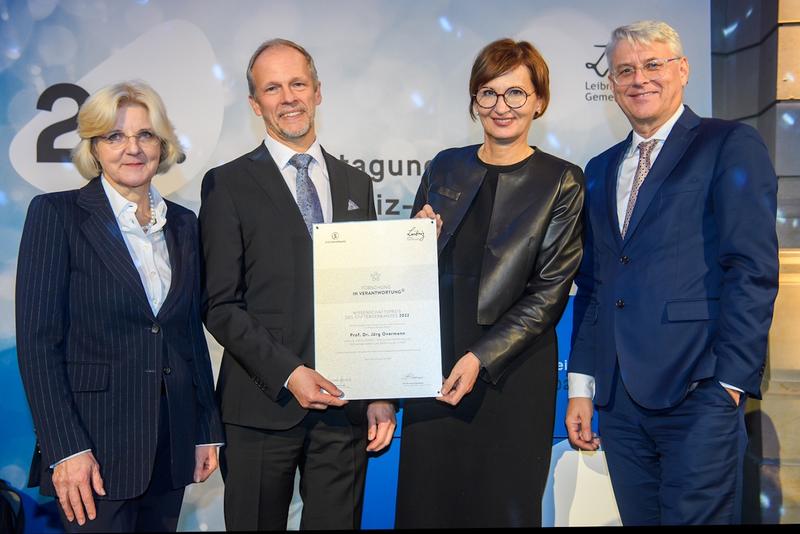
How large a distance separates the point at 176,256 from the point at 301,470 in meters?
0.85

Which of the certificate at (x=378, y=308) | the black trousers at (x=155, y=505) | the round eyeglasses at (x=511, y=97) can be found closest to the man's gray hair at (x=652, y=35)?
the round eyeglasses at (x=511, y=97)

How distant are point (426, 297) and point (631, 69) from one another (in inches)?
42.6

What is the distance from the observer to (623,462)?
2.48 metres

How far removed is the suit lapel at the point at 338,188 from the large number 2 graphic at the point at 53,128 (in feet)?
5.32

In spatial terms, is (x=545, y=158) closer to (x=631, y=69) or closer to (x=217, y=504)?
(x=631, y=69)

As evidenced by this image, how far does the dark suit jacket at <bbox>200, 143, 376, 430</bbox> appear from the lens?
93.9 inches

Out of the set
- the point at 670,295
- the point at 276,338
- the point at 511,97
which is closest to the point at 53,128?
the point at 276,338

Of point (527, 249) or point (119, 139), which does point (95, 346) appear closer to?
point (119, 139)

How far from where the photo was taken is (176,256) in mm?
2350

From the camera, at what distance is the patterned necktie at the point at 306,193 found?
8.38ft

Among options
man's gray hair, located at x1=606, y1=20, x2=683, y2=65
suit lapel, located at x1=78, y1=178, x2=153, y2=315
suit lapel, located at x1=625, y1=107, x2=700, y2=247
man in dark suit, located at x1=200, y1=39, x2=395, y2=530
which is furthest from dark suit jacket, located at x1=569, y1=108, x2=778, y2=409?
suit lapel, located at x1=78, y1=178, x2=153, y2=315

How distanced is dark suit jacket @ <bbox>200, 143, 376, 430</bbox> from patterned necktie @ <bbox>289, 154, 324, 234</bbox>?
5cm

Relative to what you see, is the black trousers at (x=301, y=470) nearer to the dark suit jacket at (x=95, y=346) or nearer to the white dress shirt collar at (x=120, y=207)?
the dark suit jacket at (x=95, y=346)

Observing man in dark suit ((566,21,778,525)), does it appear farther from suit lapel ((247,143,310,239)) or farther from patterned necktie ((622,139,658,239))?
suit lapel ((247,143,310,239))
